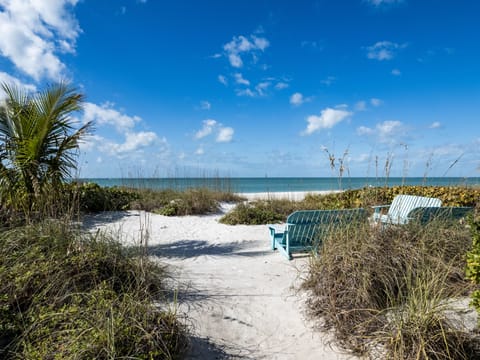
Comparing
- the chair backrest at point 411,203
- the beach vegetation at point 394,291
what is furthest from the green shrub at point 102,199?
the chair backrest at point 411,203

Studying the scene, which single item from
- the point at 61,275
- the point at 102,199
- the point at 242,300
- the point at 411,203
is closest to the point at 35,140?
the point at 61,275

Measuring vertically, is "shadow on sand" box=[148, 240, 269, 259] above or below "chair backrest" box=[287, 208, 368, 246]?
below

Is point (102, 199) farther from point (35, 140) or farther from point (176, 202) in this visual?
point (35, 140)

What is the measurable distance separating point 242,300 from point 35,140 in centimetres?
355

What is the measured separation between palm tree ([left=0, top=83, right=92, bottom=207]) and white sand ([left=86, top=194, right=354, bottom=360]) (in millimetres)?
1537

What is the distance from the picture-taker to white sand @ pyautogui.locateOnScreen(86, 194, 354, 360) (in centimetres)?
214

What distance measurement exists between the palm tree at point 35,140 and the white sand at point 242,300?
60.5 inches

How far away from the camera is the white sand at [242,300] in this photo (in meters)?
2.14

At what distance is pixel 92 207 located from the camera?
7887 millimetres

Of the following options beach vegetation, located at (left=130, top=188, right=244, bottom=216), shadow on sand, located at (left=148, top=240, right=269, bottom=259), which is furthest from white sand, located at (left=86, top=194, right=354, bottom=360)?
beach vegetation, located at (left=130, top=188, right=244, bottom=216)

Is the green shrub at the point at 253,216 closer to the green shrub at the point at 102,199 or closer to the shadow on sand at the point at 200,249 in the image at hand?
the shadow on sand at the point at 200,249

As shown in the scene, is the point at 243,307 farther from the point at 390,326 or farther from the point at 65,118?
the point at 65,118

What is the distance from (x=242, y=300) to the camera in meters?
2.87

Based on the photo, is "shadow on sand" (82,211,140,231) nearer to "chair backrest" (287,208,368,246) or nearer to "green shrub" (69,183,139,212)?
A: "green shrub" (69,183,139,212)
